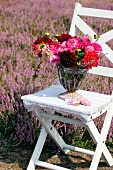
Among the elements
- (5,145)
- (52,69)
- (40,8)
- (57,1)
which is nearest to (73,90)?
(5,145)

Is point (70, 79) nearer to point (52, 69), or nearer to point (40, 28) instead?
point (52, 69)

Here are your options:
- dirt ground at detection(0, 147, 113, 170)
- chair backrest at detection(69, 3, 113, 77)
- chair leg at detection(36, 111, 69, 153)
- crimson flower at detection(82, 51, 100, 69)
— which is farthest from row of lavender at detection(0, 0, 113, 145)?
chair backrest at detection(69, 3, 113, 77)

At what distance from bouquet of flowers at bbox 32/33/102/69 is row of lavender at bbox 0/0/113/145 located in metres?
0.29

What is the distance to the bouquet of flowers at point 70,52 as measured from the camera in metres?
3.48

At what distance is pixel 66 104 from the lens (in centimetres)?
355

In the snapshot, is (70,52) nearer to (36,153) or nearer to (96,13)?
(96,13)

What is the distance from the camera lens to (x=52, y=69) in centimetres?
596

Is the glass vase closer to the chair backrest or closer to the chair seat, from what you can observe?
the chair seat

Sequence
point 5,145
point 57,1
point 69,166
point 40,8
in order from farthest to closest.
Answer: point 57,1 → point 40,8 → point 5,145 → point 69,166

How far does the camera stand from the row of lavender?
4.55 metres

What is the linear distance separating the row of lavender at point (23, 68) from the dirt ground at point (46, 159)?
116mm

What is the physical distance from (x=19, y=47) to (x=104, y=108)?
358 cm

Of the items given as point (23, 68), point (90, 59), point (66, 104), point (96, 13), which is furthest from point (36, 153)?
point (23, 68)

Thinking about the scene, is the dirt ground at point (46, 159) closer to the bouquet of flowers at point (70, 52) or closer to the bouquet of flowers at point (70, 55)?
the bouquet of flowers at point (70, 55)
